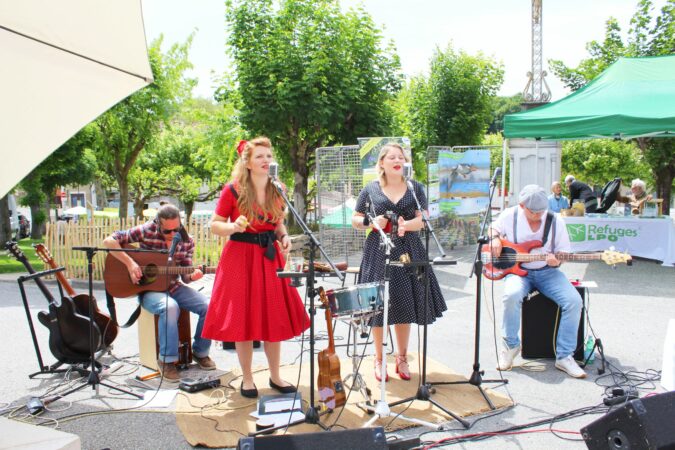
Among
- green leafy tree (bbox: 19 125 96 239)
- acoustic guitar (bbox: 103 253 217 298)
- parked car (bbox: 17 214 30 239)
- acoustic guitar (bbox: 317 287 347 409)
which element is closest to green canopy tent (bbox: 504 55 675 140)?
acoustic guitar (bbox: 103 253 217 298)

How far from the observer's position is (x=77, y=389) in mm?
4492

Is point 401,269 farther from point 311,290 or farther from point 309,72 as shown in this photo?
point 309,72

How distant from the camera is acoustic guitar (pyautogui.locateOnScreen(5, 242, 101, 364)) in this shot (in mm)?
4684

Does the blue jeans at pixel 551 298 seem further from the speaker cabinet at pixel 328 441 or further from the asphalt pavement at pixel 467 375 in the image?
the speaker cabinet at pixel 328 441

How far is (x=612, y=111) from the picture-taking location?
8.98m

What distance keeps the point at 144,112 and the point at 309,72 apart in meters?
5.76

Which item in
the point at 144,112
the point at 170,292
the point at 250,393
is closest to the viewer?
the point at 250,393

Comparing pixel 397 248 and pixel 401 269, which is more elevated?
pixel 397 248

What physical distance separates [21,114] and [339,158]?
7533 mm

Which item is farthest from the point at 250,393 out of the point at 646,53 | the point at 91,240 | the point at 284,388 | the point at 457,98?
the point at 646,53

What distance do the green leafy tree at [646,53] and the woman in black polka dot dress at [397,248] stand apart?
16600 mm

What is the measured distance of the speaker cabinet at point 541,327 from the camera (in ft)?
16.9

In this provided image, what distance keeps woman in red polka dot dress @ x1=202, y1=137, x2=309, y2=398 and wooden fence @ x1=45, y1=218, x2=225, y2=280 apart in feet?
19.7

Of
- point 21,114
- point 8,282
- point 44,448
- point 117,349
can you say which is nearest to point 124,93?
point 21,114
